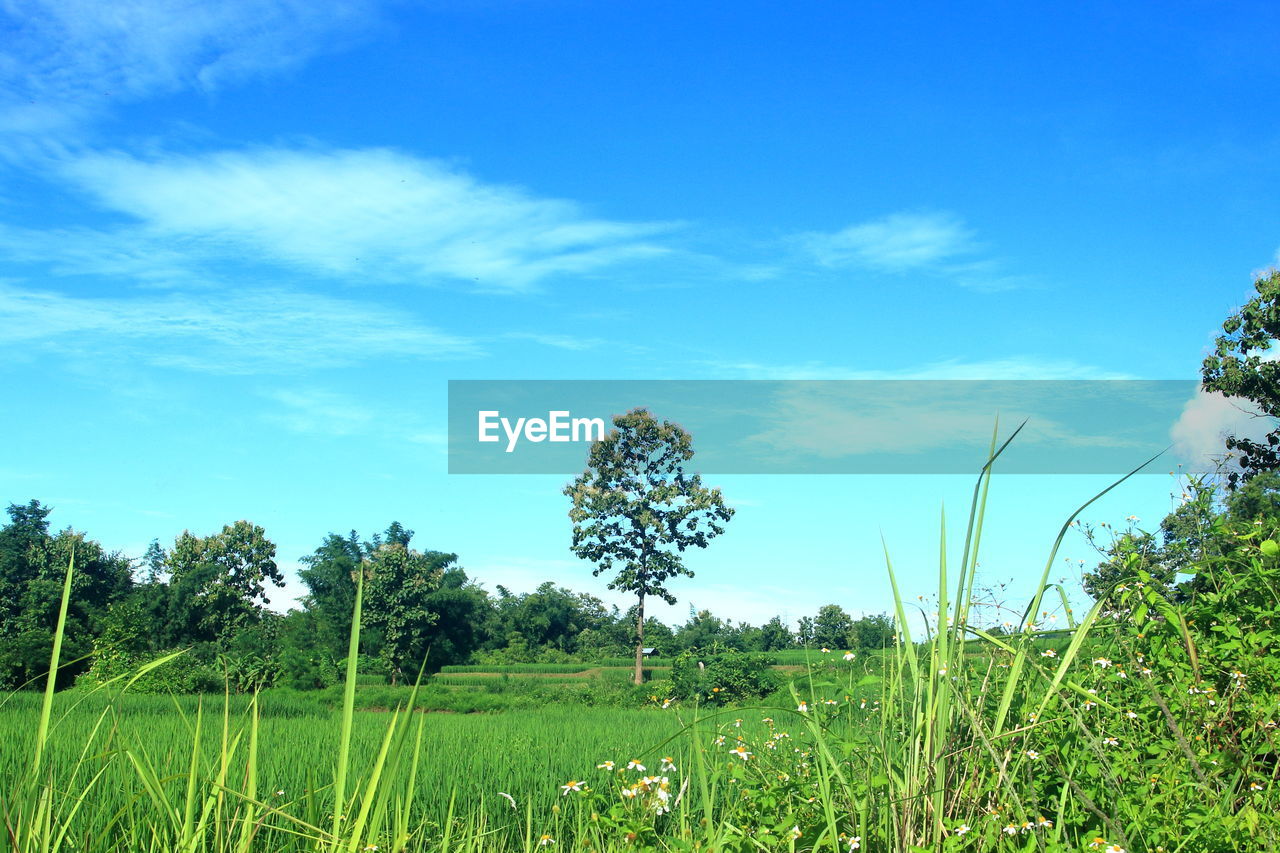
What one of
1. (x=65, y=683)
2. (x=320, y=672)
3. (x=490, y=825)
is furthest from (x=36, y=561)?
Result: (x=490, y=825)

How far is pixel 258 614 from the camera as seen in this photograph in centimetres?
4341

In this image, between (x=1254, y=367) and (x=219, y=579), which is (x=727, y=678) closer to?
(x=1254, y=367)

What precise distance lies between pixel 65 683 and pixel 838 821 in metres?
38.6

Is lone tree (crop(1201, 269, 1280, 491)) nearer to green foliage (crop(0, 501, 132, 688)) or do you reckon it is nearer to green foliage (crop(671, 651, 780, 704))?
green foliage (crop(671, 651, 780, 704))

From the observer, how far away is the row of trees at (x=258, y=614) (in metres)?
29.2

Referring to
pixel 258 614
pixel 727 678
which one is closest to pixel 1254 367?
pixel 727 678

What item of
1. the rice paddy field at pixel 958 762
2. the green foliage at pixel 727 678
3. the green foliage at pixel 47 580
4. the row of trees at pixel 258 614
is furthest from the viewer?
the green foliage at pixel 47 580

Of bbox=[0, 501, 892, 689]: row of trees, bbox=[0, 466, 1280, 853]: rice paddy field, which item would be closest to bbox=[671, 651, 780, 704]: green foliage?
bbox=[0, 501, 892, 689]: row of trees

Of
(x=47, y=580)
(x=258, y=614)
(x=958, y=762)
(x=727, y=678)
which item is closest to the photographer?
(x=958, y=762)

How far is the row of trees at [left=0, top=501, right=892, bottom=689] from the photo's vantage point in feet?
95.9

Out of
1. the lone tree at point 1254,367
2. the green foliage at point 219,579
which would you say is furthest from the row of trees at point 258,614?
the lone tree at point 1254,367

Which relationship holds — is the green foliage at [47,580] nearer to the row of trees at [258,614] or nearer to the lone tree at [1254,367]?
the row of trees at [258,614]

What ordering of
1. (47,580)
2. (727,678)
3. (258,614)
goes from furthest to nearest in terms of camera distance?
(258,614) < (47,580) < (727,678)

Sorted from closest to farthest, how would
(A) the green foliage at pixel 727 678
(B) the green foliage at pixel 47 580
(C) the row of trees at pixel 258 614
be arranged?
(A) the green foliage at pixel 727 678 < (C) the row of trees at pixel 258 614 < (B) the green foliage at pixel 47 580
